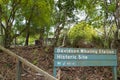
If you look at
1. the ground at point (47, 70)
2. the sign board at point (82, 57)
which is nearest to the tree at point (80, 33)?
the ground at point (47, 70)

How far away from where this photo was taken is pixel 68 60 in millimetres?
4812

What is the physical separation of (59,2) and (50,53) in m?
2.11

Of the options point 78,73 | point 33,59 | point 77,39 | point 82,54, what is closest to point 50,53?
point 33,59

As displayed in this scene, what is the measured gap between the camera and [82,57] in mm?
4980

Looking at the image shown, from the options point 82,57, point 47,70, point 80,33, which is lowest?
point 47,70

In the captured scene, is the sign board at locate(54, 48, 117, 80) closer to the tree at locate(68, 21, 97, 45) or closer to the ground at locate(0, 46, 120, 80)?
the ground at locate(0, 46, 120, 80)

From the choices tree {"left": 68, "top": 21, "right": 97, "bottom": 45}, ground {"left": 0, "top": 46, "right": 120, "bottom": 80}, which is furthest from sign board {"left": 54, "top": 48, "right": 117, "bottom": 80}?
tree {"left": 68, "top": 21, "right": 97, "bottom": 45}

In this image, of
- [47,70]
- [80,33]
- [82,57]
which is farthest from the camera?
[80,33]

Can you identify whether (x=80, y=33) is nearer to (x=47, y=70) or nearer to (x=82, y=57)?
(x=47, y=70)

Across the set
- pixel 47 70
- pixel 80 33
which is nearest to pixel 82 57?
pixel 47 70

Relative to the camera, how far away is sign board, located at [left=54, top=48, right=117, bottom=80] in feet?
15.5

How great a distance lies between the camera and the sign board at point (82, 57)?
4727mm

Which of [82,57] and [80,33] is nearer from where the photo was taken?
[82,57]

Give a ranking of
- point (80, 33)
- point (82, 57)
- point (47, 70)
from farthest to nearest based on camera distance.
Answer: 1. point (80, 33)
2. point (47, 70)
3. point (82, 57)
